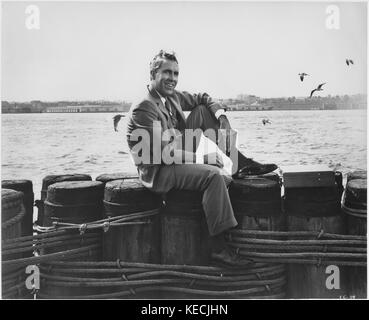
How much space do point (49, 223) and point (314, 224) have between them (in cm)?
235

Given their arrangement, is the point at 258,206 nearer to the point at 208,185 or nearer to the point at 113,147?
the point at 208,185

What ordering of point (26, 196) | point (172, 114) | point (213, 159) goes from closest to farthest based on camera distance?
point (213, 159)
point (172, 114)
point (26, 196)

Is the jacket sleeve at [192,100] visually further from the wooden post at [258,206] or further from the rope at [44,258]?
the rope at [44,258]

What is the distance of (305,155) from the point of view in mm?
16250

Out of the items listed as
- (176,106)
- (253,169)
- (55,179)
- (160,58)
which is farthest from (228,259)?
(55,179)

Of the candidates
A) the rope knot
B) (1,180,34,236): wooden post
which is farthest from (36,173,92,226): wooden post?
the rope knot

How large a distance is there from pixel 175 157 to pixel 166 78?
2.48 feet

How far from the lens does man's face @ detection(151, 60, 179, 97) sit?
12.3 feet

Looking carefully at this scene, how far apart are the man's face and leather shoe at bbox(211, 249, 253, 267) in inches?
59.7

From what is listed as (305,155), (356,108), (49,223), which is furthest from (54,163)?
(356,108)

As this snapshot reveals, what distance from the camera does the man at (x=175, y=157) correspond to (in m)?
3.44

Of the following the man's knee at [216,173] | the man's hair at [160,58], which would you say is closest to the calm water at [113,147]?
the man's hair at [160,58]

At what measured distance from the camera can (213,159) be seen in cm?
371
